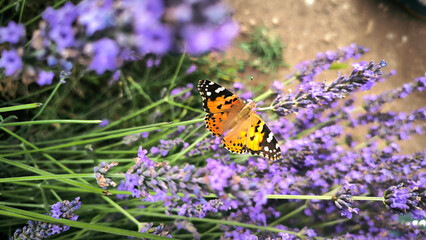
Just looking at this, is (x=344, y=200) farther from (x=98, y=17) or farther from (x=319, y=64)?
(x=98, y=17)

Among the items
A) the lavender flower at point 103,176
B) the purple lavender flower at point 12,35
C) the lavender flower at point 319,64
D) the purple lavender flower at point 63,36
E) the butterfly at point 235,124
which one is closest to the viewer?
the purple lavender flower at point 63,36

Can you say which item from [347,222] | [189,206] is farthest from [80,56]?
[347,222]

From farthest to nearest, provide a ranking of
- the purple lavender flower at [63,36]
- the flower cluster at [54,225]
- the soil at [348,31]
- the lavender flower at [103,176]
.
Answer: the soil at [348,31] < the flower cluster at [54,225] < the lavender flower at [103,176] < the purple lavender flower at [63,36]

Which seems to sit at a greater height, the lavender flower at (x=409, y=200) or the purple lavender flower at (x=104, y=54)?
the purple lavender flower at (x=104, y=54)

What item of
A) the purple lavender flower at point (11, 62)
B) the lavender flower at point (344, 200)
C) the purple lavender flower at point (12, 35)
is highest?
the purple lavender flower at point (12, 35)

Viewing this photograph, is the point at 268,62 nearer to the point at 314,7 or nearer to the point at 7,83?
the point at 314,7

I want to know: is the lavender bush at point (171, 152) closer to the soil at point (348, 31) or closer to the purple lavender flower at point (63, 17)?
the purple lavender flower at point (63, 17)

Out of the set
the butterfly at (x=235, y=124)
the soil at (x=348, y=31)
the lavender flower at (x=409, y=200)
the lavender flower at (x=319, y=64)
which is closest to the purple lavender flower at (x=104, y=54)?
the butterfly at (x=235, y=124)
